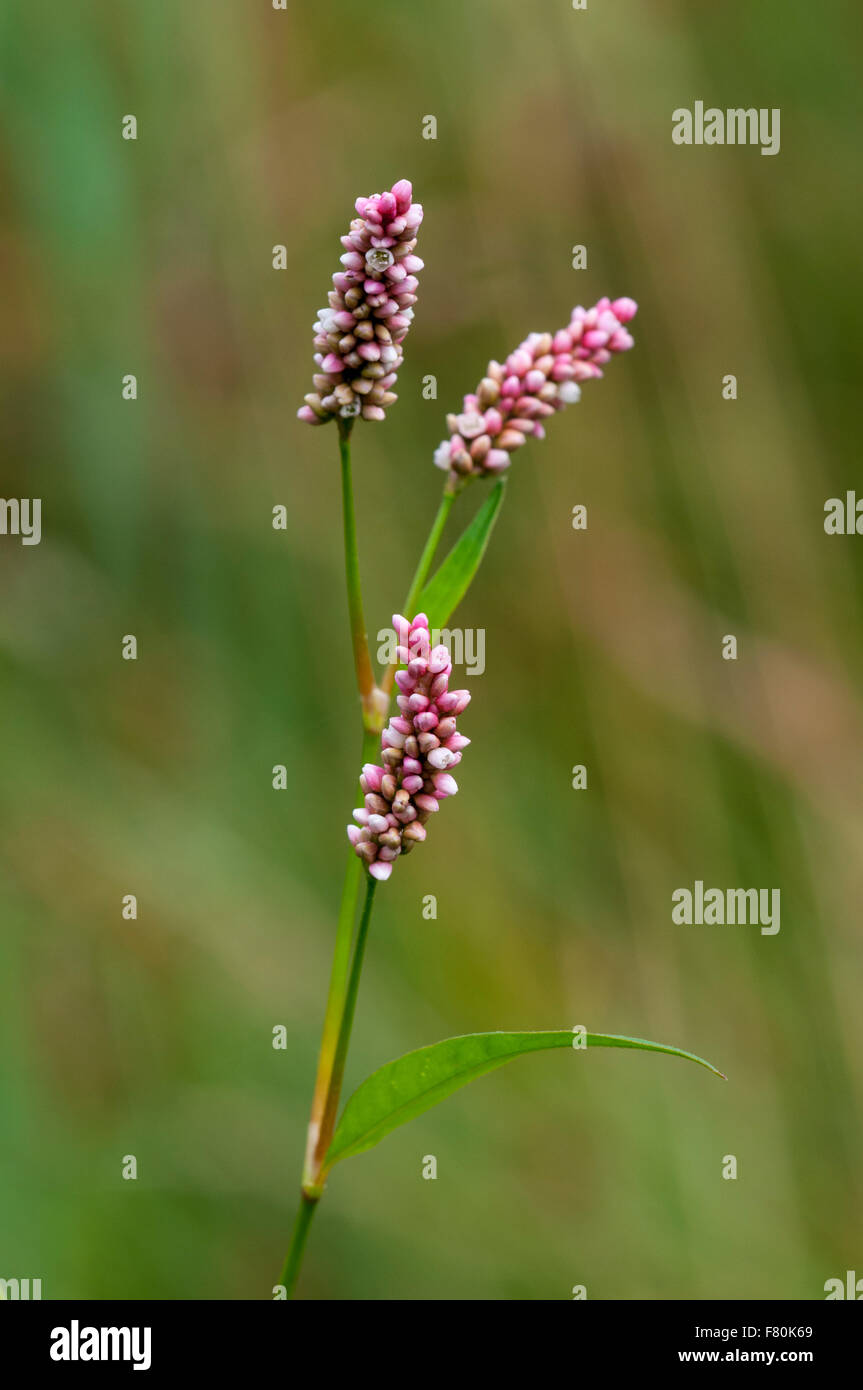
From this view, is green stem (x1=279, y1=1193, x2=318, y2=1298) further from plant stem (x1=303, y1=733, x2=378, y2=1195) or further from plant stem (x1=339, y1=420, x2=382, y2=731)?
plant stem (x1=339, y1=420, x2=382, y2=731)

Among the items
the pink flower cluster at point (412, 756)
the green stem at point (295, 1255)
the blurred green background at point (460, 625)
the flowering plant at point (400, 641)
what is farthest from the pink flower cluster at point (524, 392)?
the blurred green background at point (460, 625)

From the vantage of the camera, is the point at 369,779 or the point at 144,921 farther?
the point at 144,921

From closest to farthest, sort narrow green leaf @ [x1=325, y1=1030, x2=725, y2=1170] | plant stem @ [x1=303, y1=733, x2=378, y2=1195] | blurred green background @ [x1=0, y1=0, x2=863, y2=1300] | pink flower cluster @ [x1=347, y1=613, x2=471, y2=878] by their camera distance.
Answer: pink flower cluster @ [x1=347, y1=613, x2=471, y2=878], narrow green leaf @ [x1=325, y1=1030, x2=725, y2=1170], plant stem @ [x1=303, y1=733, x2=378, y2=1195], blurred green background @ [x1=0, y1=0, x2=863, y2=1300]

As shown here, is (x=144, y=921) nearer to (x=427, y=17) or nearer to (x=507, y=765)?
(x=507, y=765)

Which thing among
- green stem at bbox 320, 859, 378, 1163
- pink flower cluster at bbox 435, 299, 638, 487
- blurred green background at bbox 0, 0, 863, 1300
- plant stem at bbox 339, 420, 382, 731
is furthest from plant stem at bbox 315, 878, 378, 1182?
blurred green background at bbox 0, 0, 863, 1300

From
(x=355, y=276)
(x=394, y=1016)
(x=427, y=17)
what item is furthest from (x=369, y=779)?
(x=427, y=17)
